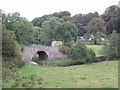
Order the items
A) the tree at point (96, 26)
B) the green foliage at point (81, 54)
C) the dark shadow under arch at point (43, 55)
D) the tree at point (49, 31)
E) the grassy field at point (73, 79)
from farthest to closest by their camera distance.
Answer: the tree at point (96, 26)
the tree at point (49, 31)
the dark shadow under arch at point (43, 55)
the green foliage at point (81, 54)
the grassy field at point (73, 79)

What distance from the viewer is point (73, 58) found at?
3400cm

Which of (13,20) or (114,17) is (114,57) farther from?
(114,17)

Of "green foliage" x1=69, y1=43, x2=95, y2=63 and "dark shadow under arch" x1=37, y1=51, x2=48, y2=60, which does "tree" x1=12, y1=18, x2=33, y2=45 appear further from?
Result: "green foliage" x1=69, y1=43, x2=95, y2=63

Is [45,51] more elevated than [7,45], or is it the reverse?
[7,45]

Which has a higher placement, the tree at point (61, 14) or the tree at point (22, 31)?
the tree at point (61, 14)

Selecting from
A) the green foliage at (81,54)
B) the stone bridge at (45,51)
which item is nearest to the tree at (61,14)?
the stone bridge at (45,51)

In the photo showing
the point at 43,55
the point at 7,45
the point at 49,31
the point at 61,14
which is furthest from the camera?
the point at 61,14

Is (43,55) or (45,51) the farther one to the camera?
(43,55)

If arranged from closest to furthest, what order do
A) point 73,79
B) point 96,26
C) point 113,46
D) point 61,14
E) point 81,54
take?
1. point 73,79
2. point 113,46
3. point 81,54
4. point 96,26
5. point 61,14

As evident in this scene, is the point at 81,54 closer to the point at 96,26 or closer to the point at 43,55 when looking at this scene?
the point at 43,55

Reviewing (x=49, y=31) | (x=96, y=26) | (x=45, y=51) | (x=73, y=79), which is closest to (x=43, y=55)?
(x=45, y=51)

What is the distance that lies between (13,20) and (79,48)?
51.3 ft

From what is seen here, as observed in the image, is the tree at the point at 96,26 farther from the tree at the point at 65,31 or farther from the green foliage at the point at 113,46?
the green foliage at the point at 113,46

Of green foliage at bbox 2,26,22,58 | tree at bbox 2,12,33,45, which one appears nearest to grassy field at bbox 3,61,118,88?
green foliage at bbox 2,26,22,58
